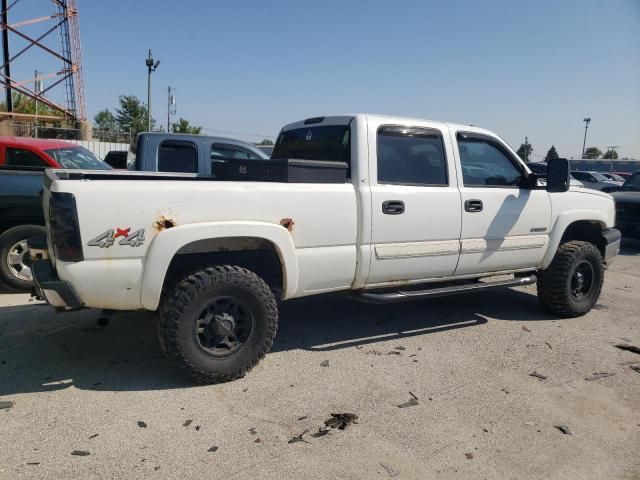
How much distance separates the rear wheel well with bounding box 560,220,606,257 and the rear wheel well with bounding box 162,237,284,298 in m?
3.48

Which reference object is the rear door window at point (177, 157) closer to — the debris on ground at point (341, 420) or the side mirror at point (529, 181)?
the side mirror at point (529, 181)

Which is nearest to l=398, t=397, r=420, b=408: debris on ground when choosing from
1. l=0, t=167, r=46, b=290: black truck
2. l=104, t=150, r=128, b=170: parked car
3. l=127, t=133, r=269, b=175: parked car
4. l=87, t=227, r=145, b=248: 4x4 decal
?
l=87, t=227, r=145, b=248: 4x4 decal

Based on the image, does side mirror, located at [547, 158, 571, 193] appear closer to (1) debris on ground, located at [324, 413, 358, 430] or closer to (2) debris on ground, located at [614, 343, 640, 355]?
(2) debris on ground, located at [614, 343, 640, 355]

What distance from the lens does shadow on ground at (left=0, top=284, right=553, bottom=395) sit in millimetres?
3836

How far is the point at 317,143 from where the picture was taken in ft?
15.9

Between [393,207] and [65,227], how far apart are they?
243 centimetres

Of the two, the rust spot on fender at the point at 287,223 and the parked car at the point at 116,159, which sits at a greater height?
the parked car at the point at 116,159

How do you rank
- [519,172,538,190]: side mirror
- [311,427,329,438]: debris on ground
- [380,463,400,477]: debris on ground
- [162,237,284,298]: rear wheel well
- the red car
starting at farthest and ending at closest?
the red car < [519,172,538,190]: side mirror < [162,237,284,298]: rear wheel well < [311,427,329,438]: debris on ground < [380,463,400,477]: debris on ground

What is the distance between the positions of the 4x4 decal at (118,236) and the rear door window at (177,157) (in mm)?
3752

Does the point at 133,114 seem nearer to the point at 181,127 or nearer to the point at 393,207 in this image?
the point at 181,127

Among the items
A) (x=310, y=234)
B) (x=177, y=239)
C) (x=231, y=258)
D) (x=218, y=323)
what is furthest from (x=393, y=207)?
(x=177, y=239)

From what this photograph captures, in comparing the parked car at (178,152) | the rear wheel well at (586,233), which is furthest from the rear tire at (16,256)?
the rear wheel well at (586,233)

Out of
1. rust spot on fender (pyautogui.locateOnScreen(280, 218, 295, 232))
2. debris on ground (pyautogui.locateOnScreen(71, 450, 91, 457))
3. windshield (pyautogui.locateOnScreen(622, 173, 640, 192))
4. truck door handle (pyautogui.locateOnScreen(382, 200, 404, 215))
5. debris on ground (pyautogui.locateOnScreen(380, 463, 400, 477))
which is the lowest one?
debris on ground (pyautogui.locateOnScreen(380, 463, 400, 477))

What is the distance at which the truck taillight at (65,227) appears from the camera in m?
3.19
